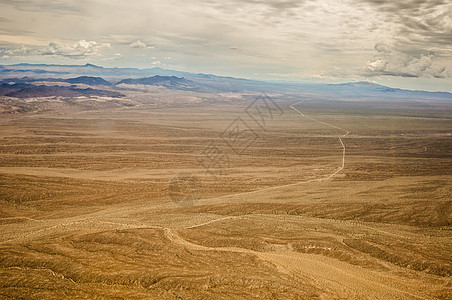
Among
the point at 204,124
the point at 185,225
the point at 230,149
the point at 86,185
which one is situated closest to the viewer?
the point at 185,225

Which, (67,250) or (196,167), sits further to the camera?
(196,167)

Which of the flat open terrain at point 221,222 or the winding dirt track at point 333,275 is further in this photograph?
the flat open terrain at point 221,222

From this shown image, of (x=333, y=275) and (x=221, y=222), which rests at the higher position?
(x=333, y=275)

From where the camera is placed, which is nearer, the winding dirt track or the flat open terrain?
the winding dirt track

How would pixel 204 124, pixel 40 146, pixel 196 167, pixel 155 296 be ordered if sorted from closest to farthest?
pixel 155 296 < pixel 196 167 < pixel 40 146 < pixel 204 124

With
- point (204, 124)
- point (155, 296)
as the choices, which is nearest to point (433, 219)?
point (155, 296)

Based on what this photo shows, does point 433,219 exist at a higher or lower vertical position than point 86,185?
higher

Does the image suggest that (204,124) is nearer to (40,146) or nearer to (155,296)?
(40,146)

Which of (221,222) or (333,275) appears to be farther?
(221,222)
